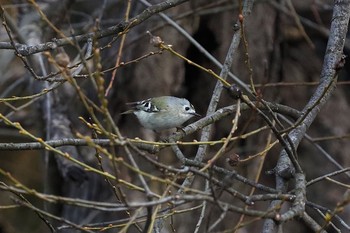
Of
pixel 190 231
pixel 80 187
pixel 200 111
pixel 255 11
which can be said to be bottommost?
pixel 190 231

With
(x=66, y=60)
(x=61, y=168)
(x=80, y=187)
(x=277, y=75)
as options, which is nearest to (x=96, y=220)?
(x=80, y=187)

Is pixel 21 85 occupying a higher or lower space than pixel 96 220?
higher

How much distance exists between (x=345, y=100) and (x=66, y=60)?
4268 mm

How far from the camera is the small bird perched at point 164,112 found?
13.8 ft

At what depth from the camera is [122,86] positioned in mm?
5109

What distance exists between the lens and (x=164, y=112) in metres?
4.28

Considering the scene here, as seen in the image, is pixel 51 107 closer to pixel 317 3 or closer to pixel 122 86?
pixel 122 86

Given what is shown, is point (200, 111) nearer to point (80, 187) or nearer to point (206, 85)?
point (206, 85)

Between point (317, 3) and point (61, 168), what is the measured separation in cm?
260

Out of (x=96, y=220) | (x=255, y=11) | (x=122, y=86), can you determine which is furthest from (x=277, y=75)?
Result: (x=96, y=220)

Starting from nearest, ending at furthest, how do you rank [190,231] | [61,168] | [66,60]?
[66,60], [61,168], [190,231]

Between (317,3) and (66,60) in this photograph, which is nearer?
(66,60)

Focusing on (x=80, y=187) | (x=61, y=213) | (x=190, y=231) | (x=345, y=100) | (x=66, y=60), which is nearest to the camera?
(x=66, y=60)

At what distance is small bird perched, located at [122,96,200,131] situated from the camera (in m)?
4.19
